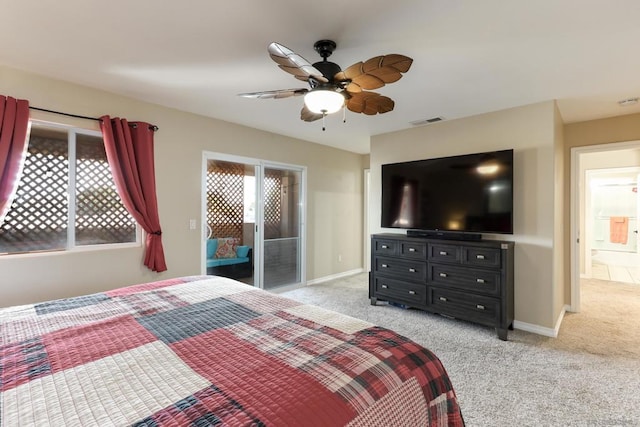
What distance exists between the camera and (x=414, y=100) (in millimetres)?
3166

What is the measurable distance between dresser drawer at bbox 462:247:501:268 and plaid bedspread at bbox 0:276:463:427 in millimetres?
2197

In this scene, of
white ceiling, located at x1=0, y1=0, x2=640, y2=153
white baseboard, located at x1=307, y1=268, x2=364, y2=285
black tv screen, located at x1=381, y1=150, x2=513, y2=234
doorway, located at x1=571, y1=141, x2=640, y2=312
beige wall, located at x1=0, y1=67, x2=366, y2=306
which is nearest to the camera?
white ceiling, located at x1=0, y1=0, x2=640, y2=153

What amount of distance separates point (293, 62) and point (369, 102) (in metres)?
0.75

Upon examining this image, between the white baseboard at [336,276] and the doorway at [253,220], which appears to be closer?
the doorway at [253,220]

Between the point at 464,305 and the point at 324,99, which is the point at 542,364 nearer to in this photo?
the point at 464,305

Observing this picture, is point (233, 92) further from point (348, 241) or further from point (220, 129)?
point (348, 241)

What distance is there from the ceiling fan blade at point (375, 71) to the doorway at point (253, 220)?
8.19ft

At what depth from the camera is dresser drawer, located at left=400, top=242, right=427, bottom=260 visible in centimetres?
354

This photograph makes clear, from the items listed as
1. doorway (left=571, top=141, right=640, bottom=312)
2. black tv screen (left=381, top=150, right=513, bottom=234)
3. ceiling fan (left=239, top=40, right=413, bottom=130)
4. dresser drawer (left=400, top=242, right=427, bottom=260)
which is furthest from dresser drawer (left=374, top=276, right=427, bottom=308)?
→ doorway (left=571, top=141, right=640, bottom=312)

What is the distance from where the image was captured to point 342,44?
6.92 feet

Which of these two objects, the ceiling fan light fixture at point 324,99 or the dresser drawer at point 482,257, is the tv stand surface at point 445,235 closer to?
the dresser drawer at point 482,257

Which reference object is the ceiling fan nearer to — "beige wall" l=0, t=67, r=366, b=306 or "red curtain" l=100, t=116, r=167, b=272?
"red curtain" l=100, t=116, r=167, b=272

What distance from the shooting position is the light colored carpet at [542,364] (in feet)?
Answer: 6.34

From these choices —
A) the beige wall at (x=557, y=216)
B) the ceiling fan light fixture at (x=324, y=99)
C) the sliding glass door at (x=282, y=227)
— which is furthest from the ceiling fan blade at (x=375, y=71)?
the sliding glass door at (x=282, y=227)
